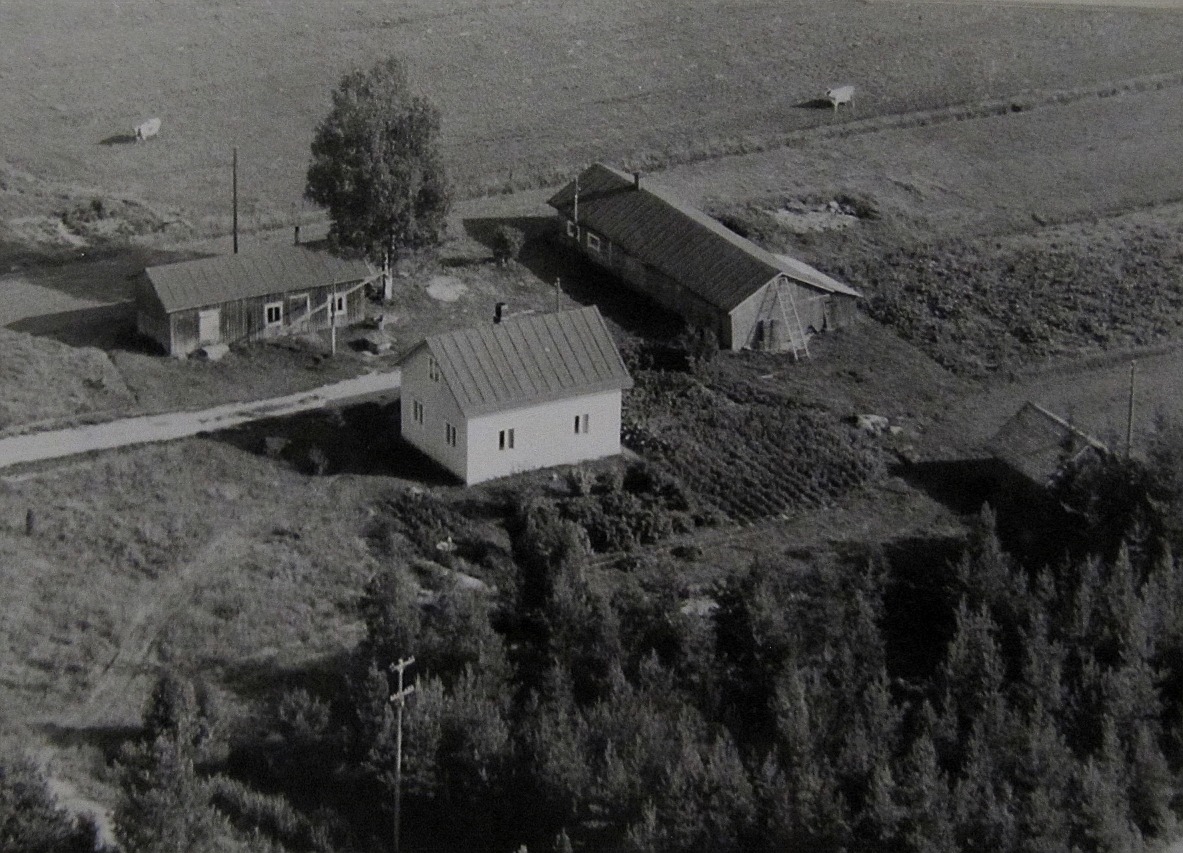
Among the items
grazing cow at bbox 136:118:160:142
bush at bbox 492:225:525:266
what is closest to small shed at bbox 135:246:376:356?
bush at bbox 492:225:525:266

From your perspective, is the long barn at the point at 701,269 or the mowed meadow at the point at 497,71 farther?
the mowed meadow at the point at 497,71

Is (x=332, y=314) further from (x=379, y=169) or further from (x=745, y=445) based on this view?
(x=745, y=445)

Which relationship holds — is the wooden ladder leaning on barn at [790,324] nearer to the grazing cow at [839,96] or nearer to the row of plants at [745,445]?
the row of plants at [745,445]

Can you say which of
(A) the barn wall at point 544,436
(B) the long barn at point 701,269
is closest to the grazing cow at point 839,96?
(B) the long barn at point 701,269

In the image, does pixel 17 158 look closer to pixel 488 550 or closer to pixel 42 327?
pixel 42 327

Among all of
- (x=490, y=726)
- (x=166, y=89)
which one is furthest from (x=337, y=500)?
(x=166, y=89)

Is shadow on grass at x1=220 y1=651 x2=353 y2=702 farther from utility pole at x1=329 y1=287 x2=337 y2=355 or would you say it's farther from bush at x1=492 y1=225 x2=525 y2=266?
bush at x1=492 y1=225 x2=525 y2=266

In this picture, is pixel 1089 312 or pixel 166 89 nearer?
pixel 1089 312
